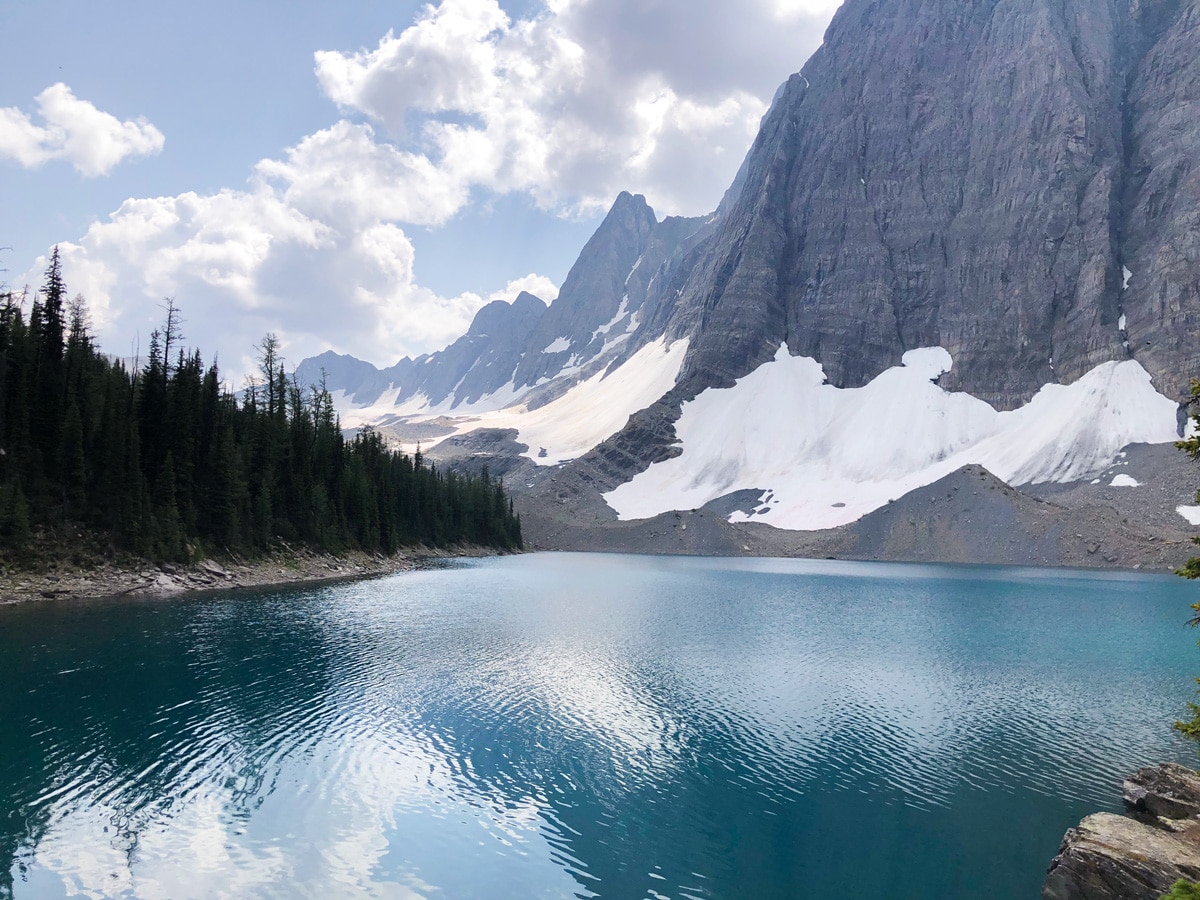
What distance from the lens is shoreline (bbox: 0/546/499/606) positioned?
4735 cm

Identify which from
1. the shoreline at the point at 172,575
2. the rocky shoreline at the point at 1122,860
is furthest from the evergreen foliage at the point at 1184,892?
the shoreline at the point at 172,575

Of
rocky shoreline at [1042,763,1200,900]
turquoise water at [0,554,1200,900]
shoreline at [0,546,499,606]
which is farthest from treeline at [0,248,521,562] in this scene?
rocky shoreline at [1042,763,1200,900]

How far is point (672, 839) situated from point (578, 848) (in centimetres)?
253

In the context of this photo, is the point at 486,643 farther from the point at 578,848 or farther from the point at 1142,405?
the point at 1142,405

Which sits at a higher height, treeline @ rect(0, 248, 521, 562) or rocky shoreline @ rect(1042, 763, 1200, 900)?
treeline @ rect(0, 248, 521, 562)

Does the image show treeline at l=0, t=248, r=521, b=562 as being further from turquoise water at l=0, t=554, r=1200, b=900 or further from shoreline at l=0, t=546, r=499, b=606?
turquoise water at l=0, t=554, r=1200, b=900

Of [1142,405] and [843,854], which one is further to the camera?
[1142,405]

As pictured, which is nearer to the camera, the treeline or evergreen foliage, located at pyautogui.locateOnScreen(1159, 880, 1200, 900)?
evergreen foliage, located at pyautogui.locateOnScreen(1159, 880, 1200, 900)

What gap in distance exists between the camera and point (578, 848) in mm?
17156

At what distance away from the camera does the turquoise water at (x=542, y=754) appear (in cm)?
1600

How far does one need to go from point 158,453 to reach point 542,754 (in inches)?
2331

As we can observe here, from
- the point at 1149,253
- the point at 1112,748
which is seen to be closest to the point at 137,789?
the point at 1112,748

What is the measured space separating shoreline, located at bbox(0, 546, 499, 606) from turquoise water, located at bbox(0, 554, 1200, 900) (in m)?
4.10

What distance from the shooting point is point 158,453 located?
65750 mm
